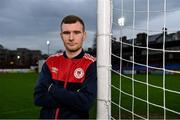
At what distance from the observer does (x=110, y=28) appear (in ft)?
8.32

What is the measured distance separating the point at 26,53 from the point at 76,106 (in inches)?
3778

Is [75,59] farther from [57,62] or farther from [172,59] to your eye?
[172,59]

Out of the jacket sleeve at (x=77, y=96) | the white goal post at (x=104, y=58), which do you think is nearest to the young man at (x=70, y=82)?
the jacket sleeve at (x=77, y=96)

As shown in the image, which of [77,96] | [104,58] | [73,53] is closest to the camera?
[77,96]

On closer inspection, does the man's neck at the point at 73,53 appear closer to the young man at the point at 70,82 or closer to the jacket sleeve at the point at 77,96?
the young man at the point at 70,82

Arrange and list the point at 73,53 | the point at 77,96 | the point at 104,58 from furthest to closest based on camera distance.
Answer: the point at 104,58
the point at 73,53
the point at 77,96

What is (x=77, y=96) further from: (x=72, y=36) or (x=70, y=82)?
(x=72, y=36)

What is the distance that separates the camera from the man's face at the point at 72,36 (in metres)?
2.00

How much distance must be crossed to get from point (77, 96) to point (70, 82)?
108mm

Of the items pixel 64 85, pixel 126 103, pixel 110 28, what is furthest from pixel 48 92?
pixel 126 103

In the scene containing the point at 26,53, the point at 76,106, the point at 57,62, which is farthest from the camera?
the point at 26,53

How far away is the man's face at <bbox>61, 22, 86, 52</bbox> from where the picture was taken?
6.55 feet

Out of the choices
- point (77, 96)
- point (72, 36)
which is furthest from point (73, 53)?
point (77, 96)

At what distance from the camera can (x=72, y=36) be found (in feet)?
6.52
